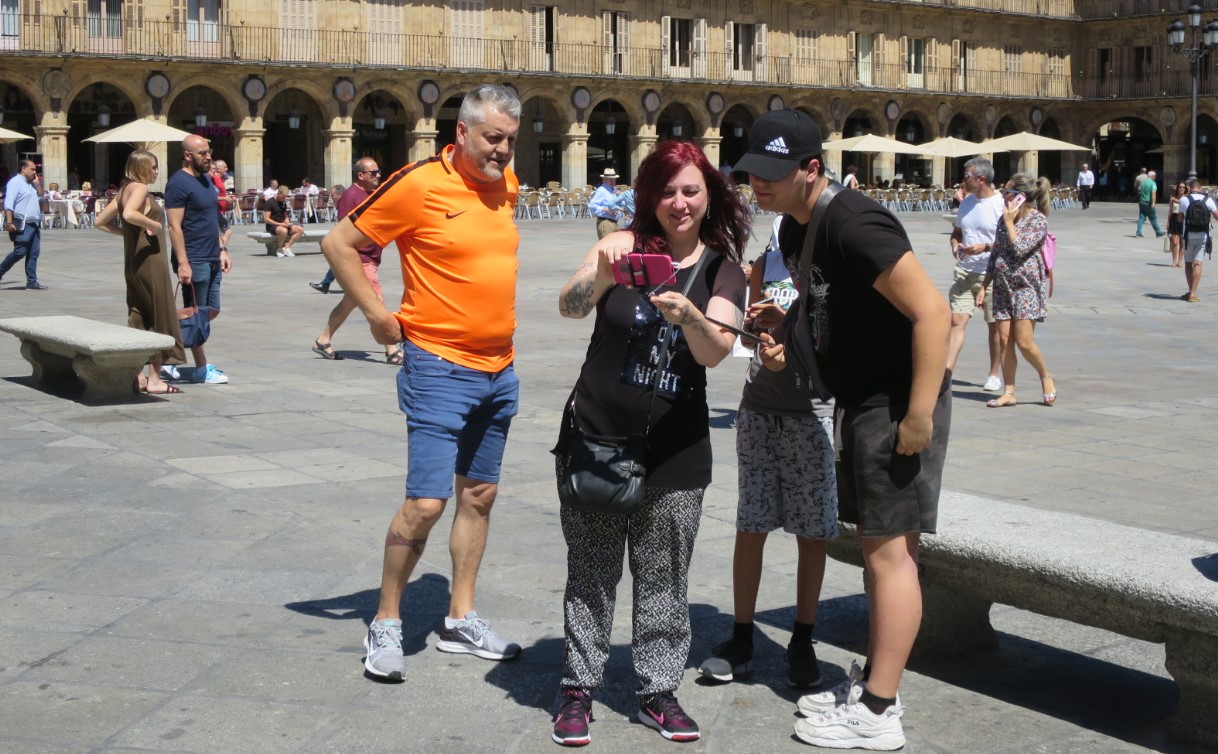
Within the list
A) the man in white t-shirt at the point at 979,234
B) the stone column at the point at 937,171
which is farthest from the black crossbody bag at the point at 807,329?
the stone column at the point at 937,171

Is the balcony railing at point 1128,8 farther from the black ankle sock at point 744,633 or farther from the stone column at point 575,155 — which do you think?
the black ankle sock at point 744,633

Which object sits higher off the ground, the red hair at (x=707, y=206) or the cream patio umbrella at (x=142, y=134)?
the cream patio umbrella at (x=142, y=134)

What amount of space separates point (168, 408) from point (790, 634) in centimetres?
506

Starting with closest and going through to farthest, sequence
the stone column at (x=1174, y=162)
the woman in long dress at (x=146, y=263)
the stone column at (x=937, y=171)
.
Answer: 1. the woman in long dress at (x=146, y=263)
2. the stone column at (x=937, y=171)
3. the stone column at (x=1174, y=162)

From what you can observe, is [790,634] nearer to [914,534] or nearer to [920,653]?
[920,653]

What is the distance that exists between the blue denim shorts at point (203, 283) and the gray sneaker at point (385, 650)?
5.61 meters

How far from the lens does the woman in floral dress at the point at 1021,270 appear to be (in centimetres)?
932

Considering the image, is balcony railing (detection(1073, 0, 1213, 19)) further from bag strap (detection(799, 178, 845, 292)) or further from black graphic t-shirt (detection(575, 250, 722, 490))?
black graphic t-shirt (detection(575, 250, 722, 490))

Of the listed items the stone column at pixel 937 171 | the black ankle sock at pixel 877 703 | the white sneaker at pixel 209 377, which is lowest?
the black ankle sock at pixel 877 703

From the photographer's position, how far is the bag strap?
3816 millimetres

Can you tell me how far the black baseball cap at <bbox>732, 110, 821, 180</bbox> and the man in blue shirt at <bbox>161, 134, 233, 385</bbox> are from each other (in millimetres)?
5860

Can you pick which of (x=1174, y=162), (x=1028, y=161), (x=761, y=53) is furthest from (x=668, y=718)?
(x=1028, y=161)

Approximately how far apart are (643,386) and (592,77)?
38.0m

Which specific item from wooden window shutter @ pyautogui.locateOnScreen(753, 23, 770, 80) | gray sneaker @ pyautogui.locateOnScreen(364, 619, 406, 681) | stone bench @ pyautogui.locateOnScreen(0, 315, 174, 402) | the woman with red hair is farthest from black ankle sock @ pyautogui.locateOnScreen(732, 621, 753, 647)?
wooden window shutter @ pyautogui.locateOnScreen(753, 23, 770, 80)
